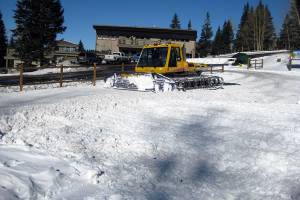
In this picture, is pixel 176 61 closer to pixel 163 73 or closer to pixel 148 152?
pixel 163 73

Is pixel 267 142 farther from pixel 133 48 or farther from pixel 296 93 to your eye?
pixel 133 48

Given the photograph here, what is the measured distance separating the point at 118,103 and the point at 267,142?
550 cm

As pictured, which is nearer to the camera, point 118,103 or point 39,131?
point 39,131

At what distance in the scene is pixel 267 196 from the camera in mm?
6148

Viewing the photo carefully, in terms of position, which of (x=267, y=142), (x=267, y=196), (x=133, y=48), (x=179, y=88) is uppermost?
(x=133, y=48)

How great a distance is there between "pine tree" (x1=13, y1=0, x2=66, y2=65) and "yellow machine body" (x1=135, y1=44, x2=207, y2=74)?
27699 millimetres

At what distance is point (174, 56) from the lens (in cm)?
1983

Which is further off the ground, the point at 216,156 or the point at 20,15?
the point at 20,15

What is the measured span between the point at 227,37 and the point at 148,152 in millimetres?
108653

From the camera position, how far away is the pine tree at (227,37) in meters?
110

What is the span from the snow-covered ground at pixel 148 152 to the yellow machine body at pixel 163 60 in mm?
7553

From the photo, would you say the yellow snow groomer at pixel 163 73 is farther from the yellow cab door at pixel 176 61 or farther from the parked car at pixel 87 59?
the parked car at pixel 87 59

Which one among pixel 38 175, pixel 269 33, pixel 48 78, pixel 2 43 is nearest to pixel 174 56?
pixel 48 78

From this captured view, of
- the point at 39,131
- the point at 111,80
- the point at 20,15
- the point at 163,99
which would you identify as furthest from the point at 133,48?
the point at 39,131
